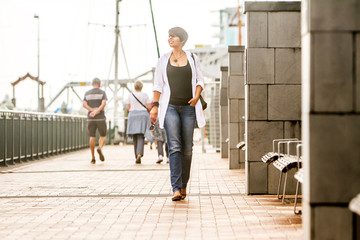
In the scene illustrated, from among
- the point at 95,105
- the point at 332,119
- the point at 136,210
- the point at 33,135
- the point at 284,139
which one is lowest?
the point at 136,210

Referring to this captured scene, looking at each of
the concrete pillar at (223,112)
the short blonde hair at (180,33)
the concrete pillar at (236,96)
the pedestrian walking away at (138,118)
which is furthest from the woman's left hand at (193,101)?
the concrete pillar at (223,112)

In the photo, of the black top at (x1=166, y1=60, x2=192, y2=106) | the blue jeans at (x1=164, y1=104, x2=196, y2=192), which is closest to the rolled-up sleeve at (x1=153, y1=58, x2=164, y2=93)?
the black top at (x1=166, y1=60, x2=192, y2=106)

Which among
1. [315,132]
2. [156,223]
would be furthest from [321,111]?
[156,223]

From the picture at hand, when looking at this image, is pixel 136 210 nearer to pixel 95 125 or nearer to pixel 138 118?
pixel 138 118

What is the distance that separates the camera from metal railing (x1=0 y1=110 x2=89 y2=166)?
45.3 feet

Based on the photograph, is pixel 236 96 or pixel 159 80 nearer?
pixel 159 80

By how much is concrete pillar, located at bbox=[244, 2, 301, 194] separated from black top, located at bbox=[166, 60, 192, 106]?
102cm

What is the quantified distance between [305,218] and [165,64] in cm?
374

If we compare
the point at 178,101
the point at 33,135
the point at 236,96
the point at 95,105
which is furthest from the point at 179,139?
the point at 33,135

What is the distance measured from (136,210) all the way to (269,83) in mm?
2587

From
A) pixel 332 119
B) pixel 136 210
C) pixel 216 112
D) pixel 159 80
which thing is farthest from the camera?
pixel 216 112

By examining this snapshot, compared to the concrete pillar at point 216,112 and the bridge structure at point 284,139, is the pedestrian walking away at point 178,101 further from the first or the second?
the concrete pillar at point 216,112

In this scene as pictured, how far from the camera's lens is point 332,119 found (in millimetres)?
4211

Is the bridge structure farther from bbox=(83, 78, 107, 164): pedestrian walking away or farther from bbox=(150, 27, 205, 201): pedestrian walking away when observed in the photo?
bbox=(83, 78, 107, 164): pedestrian walking away
